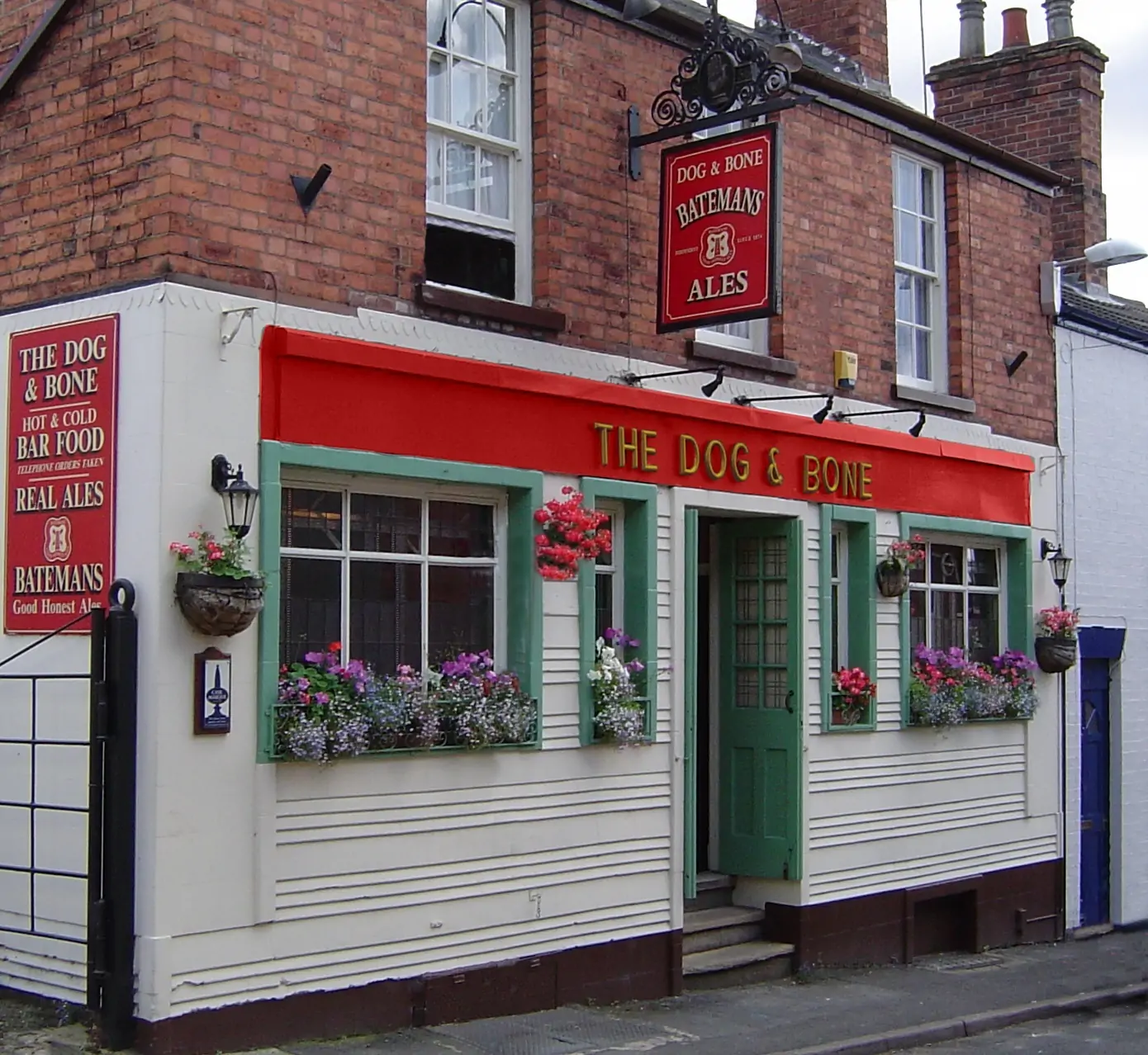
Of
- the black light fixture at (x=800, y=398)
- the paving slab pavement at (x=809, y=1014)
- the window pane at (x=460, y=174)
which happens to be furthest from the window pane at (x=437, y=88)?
the paving slab pavement at (x=809, y=1014)

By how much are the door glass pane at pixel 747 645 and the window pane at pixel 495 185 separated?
367cm

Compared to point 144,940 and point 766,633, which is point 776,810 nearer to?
point 766,633

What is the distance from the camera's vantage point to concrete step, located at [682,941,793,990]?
11031mm

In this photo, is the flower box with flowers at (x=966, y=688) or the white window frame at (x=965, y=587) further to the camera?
the white window frame at (x=965, y=587)

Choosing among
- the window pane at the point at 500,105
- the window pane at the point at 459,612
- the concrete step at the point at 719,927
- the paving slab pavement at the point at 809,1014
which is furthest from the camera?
the concrete step at the point at 719,927

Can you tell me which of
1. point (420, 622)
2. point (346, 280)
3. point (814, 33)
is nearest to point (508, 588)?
point (420, 622)

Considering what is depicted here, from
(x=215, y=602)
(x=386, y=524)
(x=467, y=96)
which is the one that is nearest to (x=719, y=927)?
(x=386, y=524)

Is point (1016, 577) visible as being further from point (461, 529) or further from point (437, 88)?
point (437, 88)

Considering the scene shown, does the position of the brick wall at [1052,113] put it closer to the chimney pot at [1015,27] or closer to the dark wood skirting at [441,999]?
the chimney pot at [1015,27]

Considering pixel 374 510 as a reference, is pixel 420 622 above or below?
below

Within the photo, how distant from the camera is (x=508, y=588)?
9906mm

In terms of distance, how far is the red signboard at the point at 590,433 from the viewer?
28.6 feet

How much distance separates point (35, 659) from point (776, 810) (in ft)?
18.1

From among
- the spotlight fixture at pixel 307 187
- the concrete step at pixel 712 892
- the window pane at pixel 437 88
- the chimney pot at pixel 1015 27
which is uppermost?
the chimney pot at pixel 1015 27
